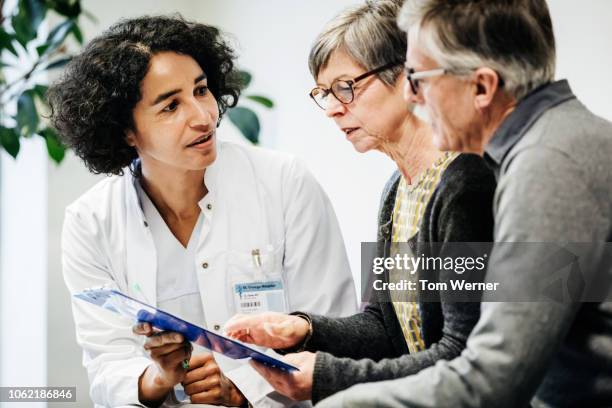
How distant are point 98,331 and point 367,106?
95 centimetres

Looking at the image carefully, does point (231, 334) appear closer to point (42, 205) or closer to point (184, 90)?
point (184, 90)

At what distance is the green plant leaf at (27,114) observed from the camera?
2791mm

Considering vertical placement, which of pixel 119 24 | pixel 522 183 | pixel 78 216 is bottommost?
pixel 78 216

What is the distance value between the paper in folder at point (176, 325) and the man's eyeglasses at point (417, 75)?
52 cm

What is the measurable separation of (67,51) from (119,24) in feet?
4.76

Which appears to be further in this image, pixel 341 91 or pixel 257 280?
pixel 257 280

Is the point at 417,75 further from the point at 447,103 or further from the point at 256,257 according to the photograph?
the point at 256,257

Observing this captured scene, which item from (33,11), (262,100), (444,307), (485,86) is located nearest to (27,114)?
(33,11)

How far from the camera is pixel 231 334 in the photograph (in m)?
1.58

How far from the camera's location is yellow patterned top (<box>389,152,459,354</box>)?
4.92ft

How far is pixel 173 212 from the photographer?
2.14m

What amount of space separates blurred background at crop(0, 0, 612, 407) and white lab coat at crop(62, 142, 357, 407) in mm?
957

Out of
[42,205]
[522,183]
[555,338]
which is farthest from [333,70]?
Answer: [42,205]

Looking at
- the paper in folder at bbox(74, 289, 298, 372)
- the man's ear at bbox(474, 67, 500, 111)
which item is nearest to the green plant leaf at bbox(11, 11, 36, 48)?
the paper in folder at bbox(74, 289, 298, 372)
